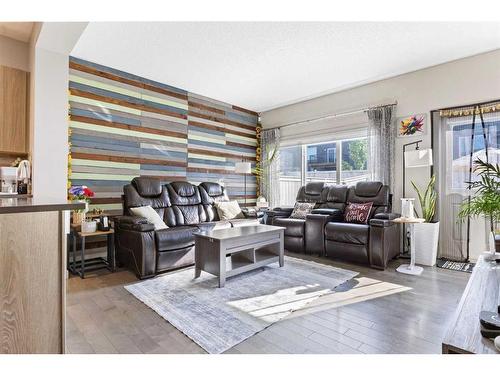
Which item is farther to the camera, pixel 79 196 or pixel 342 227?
pixel 342 227

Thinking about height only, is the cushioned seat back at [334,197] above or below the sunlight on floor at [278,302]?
above

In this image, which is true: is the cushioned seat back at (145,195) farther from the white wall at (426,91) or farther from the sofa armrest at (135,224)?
the white wall at (426,91)

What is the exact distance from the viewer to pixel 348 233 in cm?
367

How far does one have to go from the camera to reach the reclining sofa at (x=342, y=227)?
11.4 feet

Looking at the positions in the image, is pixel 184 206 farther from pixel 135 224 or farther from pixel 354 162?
pixel 354 162

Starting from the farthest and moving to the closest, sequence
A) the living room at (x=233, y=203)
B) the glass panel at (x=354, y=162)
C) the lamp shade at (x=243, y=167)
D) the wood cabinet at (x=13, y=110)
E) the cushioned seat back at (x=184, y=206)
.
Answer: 1. the lamp shade at (x=243, y=167)
2. the glass panel at (x=354, y=162)
3. the cushioned seat back at (x=184, y=206)
4. the wood cabinet at (x=13, y=110)
5. the living room at (x=233, y=203)

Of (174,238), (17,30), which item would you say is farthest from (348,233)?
(17,30)

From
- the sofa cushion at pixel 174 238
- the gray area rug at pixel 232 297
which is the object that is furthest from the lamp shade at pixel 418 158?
the sofa cushion at pixel 174 238

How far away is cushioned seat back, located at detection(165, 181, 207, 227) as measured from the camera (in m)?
4.11

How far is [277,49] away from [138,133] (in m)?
2.44

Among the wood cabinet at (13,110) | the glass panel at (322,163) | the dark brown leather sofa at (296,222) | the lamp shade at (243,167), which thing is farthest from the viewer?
the lamp shade at (243,167)

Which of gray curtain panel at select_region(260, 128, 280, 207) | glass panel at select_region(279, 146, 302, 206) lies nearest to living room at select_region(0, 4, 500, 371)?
glass panel at select_region(279, 146, 302, 206)

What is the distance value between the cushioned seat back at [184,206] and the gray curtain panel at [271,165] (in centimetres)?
197

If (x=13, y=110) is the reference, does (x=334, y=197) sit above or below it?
below
